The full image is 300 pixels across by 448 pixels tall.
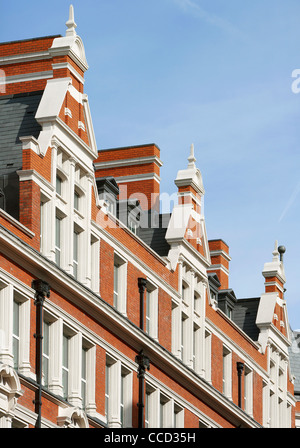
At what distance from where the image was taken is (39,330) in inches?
1825

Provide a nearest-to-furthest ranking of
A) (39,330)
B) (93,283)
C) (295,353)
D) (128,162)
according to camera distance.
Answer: (39,330) → (93,283) → (128,162) → (295,353)

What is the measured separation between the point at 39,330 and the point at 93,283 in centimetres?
506

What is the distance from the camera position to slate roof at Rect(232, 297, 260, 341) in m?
70.2

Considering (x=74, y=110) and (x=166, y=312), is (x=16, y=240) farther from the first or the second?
(x=166, y=312)

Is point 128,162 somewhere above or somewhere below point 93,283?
above

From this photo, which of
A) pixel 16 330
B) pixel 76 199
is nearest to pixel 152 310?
pixel 76 199

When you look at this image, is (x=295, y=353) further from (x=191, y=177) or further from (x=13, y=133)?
(x=13, y=133)

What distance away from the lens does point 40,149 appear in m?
48.5

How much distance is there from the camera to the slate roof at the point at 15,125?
48.9m

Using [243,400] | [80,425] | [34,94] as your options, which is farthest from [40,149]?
[243,400]

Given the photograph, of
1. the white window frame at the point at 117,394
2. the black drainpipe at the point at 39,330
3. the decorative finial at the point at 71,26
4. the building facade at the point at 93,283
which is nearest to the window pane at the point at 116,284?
the building facade at the point at 93,283

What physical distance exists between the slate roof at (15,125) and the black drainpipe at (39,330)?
404 centimetres

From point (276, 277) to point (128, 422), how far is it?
795 inches

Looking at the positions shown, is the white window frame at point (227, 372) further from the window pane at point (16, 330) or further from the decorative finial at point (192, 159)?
the window pane at point (16, 330)
